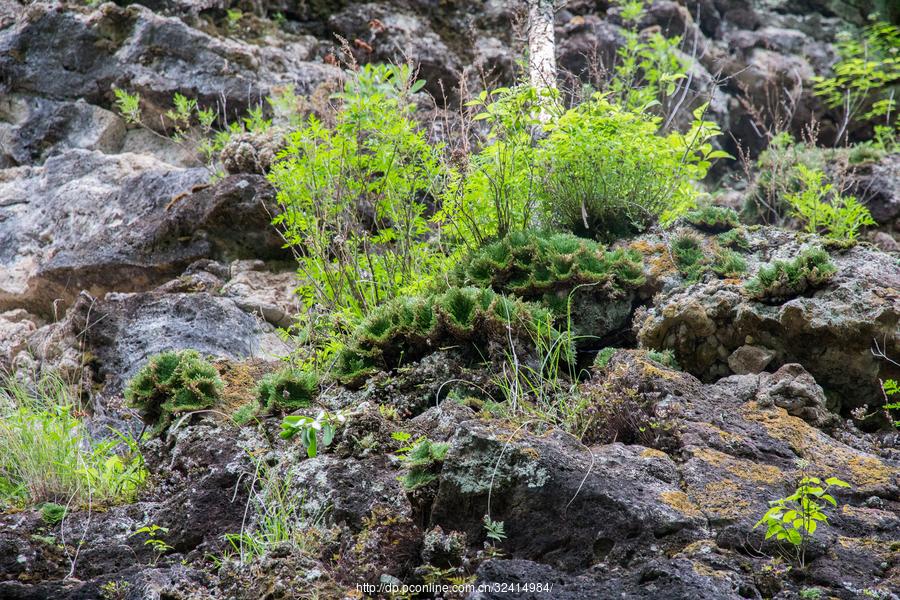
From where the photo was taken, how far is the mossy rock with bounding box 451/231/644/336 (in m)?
5.02

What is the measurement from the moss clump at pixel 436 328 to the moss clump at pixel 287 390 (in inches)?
8.1

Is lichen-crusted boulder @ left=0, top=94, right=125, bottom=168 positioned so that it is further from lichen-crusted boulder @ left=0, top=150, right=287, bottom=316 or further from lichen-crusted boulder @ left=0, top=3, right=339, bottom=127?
lichen-crusted boulder @ left=0, top=150, right=287, bottom=316

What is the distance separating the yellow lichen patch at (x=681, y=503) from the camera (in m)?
3.14

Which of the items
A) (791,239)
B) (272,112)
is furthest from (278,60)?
(791,239)

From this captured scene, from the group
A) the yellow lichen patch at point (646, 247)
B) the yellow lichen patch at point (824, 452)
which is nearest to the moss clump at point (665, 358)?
the yellow lichen patch at point (824, 452)

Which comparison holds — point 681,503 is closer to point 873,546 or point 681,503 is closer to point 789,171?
point 873,546

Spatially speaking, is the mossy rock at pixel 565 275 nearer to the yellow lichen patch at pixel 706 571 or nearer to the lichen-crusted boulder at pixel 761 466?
the lichen-crusted boulder at pixel 761 466

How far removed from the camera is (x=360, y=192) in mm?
5516

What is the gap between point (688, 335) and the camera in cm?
470

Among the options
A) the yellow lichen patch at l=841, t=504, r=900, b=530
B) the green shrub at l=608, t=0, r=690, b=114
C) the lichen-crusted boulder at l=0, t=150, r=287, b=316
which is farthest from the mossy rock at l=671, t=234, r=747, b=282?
the lichen-crusted boulder at l=0, t=150, r=287, b=316

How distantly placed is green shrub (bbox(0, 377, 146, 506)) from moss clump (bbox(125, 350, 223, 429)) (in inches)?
9.0

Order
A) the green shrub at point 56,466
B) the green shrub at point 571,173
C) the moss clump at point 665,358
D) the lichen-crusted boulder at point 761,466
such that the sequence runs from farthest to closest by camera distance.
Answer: the green shrub at point 571,173 < the moss clump at point 665,358 < the green shrub at point 56,466 < the lichen-crusted boulder at point 761,466

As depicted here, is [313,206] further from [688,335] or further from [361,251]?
[688,335]

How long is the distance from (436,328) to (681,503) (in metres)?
1.85
